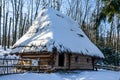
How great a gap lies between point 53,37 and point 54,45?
150 centimetres

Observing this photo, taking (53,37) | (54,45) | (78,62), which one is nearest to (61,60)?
(78,62)

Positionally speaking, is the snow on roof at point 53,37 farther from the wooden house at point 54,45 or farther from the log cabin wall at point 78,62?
the log cabin wall at point 78,62

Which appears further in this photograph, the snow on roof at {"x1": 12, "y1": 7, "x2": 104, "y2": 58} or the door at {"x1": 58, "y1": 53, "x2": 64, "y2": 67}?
the door at {"x1": 58, "y1": 53, "x2": 64, "y2": 67}

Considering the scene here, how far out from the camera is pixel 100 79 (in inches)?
1006

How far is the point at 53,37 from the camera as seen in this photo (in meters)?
28.8

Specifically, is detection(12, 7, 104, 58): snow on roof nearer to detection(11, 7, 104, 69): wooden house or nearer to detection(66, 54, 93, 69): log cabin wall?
detection(11, 7, 104, 69): wooden house

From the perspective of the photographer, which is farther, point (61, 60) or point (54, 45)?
point (61, 60)

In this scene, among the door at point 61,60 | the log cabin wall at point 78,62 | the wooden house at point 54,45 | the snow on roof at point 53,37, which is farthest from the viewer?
the door at point 61,60

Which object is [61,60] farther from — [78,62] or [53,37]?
[53,37]

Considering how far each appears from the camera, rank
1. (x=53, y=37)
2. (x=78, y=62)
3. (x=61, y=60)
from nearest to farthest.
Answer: (x=53, y=37), (x=61, y=60), (x=78, y=62)

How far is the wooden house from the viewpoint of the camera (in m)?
28.1

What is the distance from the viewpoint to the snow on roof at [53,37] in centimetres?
2841

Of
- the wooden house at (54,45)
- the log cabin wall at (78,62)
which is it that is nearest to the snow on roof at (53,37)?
the wooden house at (54,45)

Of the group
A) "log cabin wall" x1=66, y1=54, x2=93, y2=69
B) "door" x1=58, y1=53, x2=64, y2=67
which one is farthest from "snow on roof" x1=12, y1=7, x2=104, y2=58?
"door" x1=58, y1=53, x2=64, y2=67
